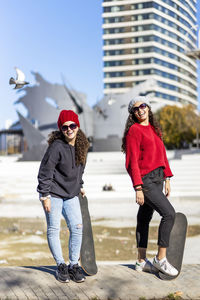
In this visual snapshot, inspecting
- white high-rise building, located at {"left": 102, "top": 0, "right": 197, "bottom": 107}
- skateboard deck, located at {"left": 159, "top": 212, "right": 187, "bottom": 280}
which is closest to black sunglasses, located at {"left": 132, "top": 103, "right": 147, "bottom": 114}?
skateboard deck, located at {"left": 159, "top": 212, "right": 187, "bottom": 280}

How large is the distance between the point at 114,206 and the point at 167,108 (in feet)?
162

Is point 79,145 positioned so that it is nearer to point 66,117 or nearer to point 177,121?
point 66,117

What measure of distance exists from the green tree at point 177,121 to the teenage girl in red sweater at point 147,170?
177 feet

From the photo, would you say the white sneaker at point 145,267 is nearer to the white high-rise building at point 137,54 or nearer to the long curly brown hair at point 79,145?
the long curly brown hair at point 79,145

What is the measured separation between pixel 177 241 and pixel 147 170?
888 millimetres

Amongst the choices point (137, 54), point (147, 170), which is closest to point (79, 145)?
point (147, 170)

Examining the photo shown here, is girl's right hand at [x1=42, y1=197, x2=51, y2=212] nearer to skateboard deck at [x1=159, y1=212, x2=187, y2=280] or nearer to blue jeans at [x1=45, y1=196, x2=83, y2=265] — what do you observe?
blue jeans at [x1=45, y1=196, x2=83, y2=265]

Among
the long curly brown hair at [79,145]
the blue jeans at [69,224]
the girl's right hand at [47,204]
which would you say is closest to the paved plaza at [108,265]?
the blue jeans at [69,224]

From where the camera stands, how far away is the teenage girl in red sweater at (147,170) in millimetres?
3578

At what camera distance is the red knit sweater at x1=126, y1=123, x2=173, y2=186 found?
142 inches

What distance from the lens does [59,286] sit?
357 cm

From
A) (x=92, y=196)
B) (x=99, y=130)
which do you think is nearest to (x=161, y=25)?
(x=99, y=130)

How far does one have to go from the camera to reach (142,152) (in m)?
3.66

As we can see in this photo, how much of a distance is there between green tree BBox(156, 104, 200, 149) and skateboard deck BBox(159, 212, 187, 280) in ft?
176
